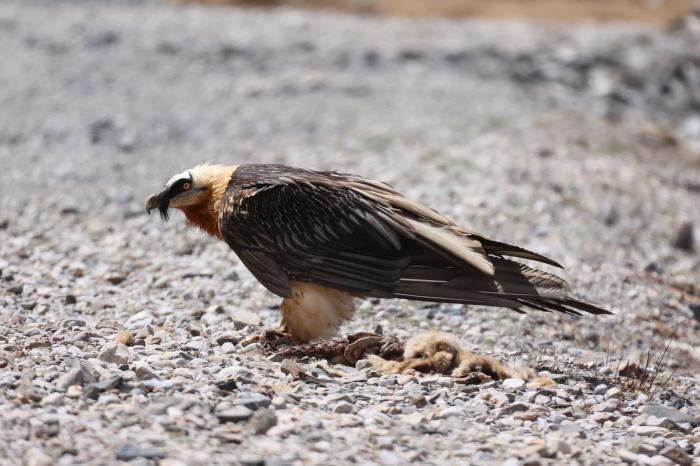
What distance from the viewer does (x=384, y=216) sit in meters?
7.87

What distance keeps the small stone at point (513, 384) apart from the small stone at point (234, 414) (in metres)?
1.92

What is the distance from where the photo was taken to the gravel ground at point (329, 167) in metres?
6.21

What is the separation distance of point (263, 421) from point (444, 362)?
1.92m

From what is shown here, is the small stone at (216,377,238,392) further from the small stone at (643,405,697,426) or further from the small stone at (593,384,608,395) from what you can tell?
the small stone at (643,405,697,426)

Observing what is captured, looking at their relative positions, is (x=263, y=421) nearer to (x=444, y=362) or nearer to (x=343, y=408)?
(x=343, y=408)

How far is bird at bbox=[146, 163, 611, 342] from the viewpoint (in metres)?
7.61

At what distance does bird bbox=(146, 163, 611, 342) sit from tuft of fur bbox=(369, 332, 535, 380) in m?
0.33

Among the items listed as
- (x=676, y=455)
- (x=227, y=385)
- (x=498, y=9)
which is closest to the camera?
(x=676, y=455)

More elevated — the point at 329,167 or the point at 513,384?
the point at 329,167

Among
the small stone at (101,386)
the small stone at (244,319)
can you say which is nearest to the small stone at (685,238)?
the small stone at (244,319)

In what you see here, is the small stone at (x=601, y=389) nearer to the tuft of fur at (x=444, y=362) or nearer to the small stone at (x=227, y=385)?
the tuft of fur at (x=444, y=362)

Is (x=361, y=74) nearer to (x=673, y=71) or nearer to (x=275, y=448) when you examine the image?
(x=673, y=71)

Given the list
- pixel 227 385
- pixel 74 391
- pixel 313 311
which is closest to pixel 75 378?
pixel 74 391

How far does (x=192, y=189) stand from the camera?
8.31 metres
